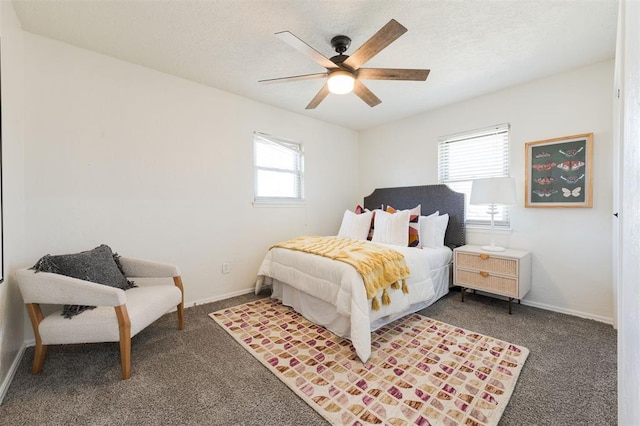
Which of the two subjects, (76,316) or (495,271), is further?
(495,271)

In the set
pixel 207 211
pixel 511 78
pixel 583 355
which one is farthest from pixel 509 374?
pixel 207 211

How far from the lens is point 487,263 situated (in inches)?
115

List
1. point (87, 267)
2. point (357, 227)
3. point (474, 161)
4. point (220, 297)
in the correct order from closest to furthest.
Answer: point (87, 267) < point (220, 297) < point (474, 161) < point (357, 227)

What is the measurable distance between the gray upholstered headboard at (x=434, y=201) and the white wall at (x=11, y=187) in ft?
13.5

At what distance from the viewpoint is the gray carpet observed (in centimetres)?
146

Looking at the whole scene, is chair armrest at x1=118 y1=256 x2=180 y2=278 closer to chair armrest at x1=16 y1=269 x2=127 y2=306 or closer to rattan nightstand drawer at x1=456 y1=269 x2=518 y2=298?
chair armrest at x1=16 y1=269 x2=127 y2=306

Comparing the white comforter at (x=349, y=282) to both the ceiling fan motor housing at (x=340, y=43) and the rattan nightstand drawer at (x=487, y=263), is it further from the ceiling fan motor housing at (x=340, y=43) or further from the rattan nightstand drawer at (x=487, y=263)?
the ceiling fan motor housing at (x=340, y=43)

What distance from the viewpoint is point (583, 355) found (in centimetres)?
201

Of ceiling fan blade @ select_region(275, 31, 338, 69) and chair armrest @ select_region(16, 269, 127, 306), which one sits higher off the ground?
ceiling fan blade @ select_region(275, 31, 338, 69)

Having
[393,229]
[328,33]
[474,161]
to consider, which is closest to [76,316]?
[328,33]

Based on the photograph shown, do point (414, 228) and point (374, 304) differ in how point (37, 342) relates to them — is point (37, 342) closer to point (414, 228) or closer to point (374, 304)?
point (374, 304)

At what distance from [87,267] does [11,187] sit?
29.3 inches

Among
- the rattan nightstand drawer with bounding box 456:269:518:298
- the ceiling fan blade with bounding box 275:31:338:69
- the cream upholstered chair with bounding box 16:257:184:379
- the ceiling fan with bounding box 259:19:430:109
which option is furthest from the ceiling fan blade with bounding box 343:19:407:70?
the rattan nightstand drawer with bounding box 456:269:518:298

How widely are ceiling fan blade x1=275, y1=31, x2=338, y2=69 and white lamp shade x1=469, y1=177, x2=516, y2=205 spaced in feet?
7.03
